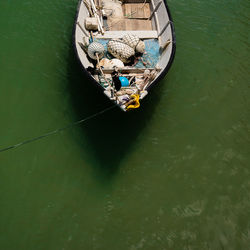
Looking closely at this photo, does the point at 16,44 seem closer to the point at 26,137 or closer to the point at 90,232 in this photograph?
the point at 26,137

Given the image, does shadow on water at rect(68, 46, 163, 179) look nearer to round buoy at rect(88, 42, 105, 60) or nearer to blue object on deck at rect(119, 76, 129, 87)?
round buoy at rect(88, 42, 105, 60)

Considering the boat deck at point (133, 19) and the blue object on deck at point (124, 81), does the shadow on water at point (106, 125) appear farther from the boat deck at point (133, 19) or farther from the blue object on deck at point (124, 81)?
the boat deck at point (133, 19)

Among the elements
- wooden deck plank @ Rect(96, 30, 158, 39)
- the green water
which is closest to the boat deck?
wooden deck plank @ Rect(96, 30, 158, 39)

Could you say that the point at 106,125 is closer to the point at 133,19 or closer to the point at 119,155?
the point at 119,155

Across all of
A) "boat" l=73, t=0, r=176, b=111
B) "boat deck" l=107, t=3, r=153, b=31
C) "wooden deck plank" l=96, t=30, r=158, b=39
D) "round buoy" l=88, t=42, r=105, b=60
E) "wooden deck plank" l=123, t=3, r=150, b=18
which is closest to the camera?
"boat" l=73, t=0, r=176, b=111

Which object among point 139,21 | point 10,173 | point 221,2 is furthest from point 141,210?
point 221,2
